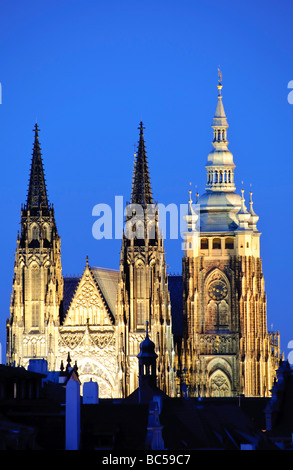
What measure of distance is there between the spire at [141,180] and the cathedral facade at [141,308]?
0.07 meters

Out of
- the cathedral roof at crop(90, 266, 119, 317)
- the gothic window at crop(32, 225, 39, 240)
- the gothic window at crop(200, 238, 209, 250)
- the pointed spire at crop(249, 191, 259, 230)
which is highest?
the pointed spire at crop(249, 191, 259, 230)

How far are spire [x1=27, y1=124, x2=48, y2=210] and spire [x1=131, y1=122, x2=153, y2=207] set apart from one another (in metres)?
6.42

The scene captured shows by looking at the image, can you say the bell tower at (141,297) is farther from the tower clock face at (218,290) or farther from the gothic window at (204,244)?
the gothic window at (204,244)

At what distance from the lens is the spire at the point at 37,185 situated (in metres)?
145

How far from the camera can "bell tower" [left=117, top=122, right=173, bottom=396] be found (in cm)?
14188

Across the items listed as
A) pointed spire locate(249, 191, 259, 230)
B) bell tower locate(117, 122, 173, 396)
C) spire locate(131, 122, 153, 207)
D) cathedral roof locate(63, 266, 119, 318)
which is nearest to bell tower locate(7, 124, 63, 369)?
cathedral roof locate(63, 266, 119, 318)

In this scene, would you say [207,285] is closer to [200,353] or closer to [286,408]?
[200,353]

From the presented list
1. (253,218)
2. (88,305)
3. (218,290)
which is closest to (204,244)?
(218,290)

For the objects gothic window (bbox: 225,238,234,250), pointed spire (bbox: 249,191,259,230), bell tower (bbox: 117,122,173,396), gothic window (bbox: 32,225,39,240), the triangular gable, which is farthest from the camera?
pointed spire (bbox: 249,191,259,230)

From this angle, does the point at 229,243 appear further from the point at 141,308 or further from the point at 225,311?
the point at 141,308

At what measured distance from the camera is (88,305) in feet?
478

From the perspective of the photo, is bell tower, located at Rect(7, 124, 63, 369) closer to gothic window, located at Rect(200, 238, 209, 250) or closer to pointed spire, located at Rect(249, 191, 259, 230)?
gothic window, located at Rect(200, 238, 209, 250)

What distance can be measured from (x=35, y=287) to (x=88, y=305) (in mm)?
4435
